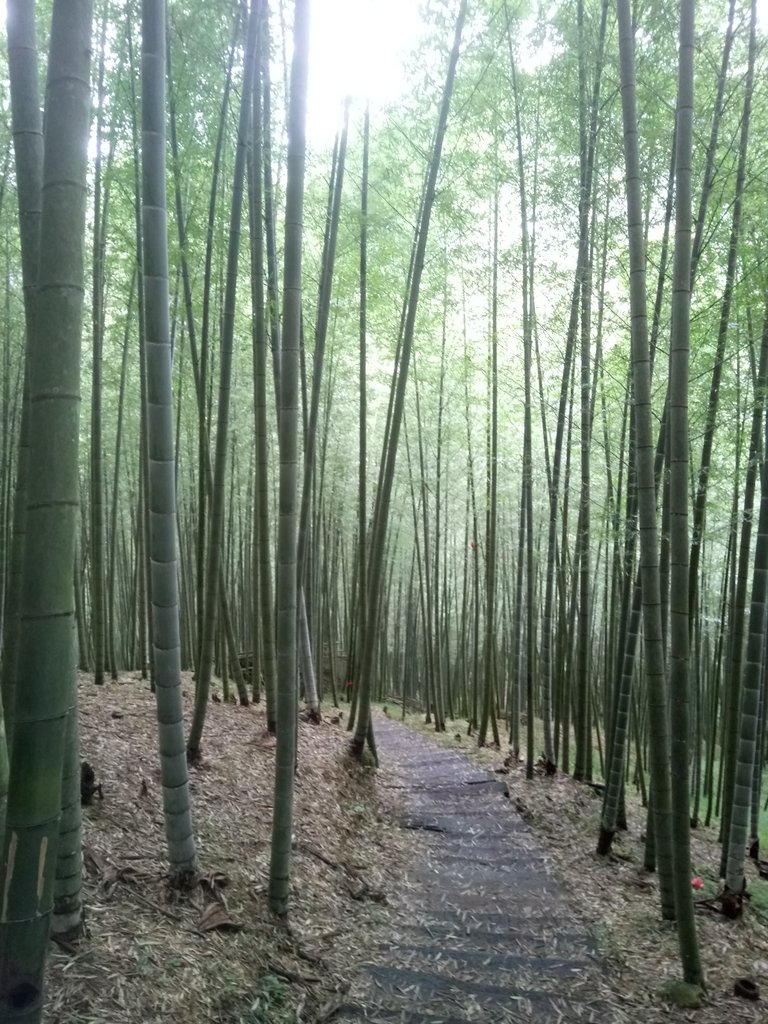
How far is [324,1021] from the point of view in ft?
8.21

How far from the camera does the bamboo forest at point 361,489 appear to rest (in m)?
1.62

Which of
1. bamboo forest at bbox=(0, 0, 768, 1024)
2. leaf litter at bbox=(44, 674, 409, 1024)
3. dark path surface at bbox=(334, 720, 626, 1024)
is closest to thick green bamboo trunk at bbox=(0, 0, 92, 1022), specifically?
bamboo forest at bbox=(0, 0, 768, 1024)

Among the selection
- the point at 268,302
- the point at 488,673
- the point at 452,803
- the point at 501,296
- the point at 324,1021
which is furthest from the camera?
the point at 488,673

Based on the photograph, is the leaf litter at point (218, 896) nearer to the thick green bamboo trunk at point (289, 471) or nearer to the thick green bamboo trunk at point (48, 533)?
the thick green bamboo trunk at point (289, 471)

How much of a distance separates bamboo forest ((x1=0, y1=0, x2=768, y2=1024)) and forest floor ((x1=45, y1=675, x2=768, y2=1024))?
0.7 inches

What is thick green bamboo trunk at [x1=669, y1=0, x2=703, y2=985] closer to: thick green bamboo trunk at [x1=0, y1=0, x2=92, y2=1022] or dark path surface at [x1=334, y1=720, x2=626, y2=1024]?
dark path surface at [x1=334, y1=720, x2=626, y2=1024]

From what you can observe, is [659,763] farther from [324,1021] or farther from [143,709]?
[143,709]

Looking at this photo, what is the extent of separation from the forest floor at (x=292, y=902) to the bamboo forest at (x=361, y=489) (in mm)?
18

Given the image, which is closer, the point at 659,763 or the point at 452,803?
the point at 659,763

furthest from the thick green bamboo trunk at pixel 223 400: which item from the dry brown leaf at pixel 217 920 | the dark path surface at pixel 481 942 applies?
the dark path surface at pixel 481 942

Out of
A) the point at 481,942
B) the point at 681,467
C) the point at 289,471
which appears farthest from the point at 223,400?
the point at 481,942

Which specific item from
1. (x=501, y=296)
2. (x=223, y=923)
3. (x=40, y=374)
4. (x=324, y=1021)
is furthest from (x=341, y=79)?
(x=324, y=1021)

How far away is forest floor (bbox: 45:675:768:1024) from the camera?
7.39ft

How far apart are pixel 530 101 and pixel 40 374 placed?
5.19 metres
